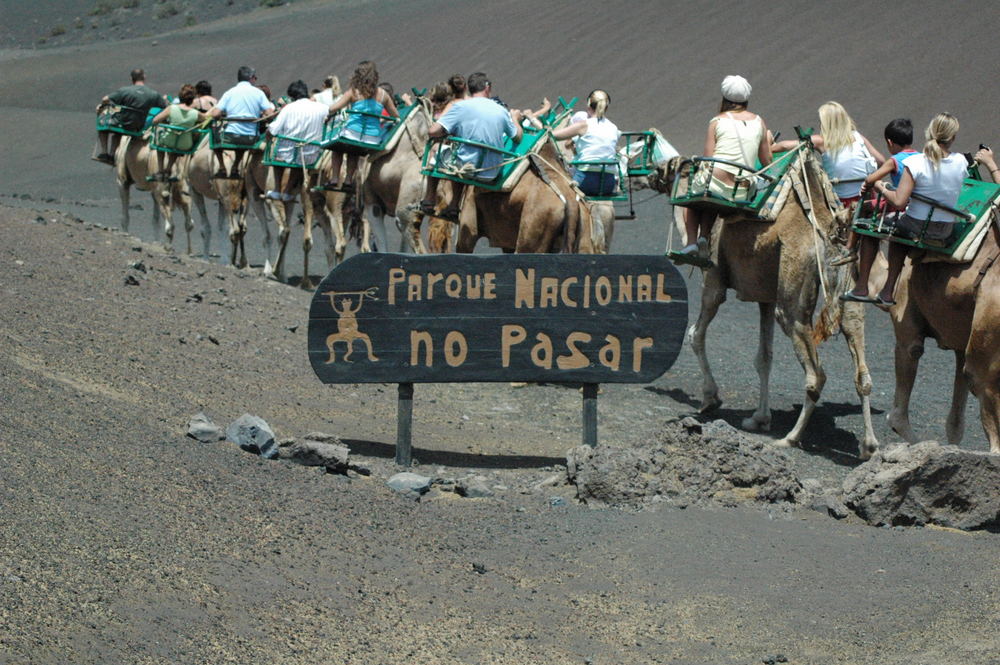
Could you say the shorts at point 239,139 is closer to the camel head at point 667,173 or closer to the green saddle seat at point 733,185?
the camel head at point 667,173

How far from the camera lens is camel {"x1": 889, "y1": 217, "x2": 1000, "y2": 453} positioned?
31.1 ft

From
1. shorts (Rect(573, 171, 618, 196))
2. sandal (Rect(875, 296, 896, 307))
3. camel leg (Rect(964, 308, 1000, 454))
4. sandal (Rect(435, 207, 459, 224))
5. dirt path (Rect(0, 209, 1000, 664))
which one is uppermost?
shorts (Rect(573, 171, 618, 196))

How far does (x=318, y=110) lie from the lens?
17922 mm

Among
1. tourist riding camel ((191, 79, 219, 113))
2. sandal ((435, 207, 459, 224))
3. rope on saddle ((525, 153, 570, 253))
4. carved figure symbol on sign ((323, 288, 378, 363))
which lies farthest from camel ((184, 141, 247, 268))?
carved figure symbol on sign ((323, 288, 378, 363))

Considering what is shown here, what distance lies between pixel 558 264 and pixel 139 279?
584 centimetres

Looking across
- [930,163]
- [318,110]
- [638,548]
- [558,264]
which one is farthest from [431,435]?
[318,110]

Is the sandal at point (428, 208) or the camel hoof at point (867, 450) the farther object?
the sandal at point (428, 208)

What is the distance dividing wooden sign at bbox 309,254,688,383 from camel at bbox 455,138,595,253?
3349 millimetres

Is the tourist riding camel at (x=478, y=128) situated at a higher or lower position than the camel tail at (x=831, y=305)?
higher

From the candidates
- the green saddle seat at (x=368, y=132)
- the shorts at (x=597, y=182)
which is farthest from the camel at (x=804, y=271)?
the green saddle seat at (x=368, y=132)

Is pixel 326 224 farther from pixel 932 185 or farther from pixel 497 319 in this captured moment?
pixel 932 185

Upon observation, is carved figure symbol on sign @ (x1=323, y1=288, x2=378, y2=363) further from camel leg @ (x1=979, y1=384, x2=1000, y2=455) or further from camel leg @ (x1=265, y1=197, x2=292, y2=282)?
camel leg @ (x1=265, y1=197, x2=292, y2=282)

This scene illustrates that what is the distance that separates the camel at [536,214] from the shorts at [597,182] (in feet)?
5.71

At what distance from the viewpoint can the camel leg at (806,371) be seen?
37.3 ft
